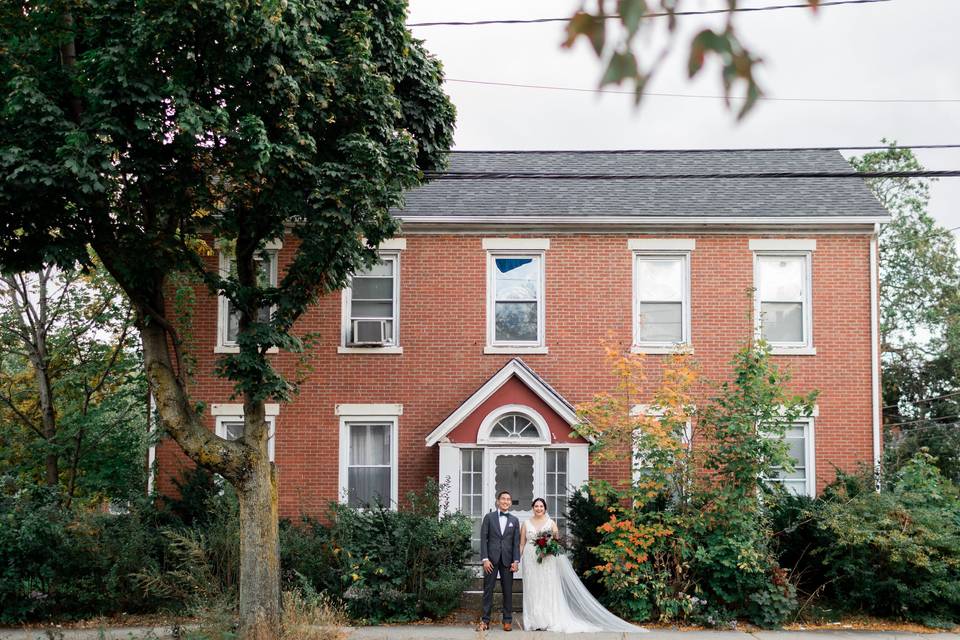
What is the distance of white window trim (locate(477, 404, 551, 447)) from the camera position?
→ 16750mm

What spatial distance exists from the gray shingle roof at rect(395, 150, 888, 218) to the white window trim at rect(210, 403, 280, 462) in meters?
4.49

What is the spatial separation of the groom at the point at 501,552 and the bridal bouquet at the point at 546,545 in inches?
14.1

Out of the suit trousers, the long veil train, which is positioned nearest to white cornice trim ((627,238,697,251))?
the long veil train

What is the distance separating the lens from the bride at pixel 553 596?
13.7 m

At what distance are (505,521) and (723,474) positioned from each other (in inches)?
135

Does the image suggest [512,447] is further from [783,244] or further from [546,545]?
[783,244]

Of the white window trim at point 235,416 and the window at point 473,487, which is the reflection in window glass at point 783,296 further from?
the white window trim at point 235,416

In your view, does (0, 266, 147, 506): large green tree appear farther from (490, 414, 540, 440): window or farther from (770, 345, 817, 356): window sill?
(770, 345, 817, 356): window sill

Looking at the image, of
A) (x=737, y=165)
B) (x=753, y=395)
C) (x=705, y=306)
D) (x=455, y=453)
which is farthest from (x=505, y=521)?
(x=737, y=165)

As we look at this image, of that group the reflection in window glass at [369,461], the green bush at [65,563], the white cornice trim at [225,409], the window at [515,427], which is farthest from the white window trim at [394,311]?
the green bush at [65,563]

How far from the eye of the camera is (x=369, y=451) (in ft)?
58.0

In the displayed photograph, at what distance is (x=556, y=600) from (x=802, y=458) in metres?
6.36

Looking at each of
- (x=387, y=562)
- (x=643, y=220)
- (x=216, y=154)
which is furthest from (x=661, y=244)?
(x=216, y=154)

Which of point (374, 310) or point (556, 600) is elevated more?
point (374, 310)
